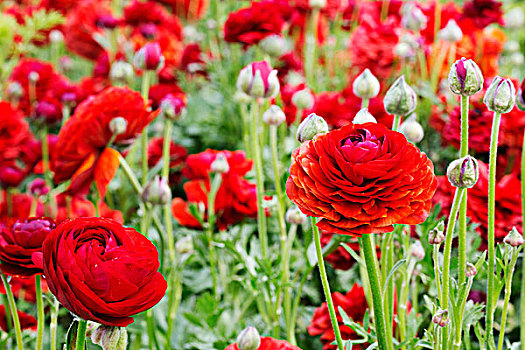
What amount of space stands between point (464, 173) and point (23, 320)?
2.13 ft

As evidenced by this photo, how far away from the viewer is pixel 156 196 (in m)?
0.78

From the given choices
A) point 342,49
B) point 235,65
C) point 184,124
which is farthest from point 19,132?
point 342,49

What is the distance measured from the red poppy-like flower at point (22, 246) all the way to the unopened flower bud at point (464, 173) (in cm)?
39

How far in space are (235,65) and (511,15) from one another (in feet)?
2.18

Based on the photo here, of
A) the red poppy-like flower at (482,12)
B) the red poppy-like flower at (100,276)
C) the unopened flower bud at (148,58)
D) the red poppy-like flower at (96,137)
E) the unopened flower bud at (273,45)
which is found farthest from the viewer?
the red poppy-like flower at (482,12)

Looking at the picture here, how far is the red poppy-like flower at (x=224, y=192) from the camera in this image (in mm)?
967

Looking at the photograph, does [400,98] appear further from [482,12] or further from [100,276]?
[482,12]

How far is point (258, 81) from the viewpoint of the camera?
788 mm

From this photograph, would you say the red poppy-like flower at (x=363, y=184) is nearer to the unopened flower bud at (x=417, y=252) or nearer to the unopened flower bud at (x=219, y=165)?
the unopened flower bud at (x=417, y=252)

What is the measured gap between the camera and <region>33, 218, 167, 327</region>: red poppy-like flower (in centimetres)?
47

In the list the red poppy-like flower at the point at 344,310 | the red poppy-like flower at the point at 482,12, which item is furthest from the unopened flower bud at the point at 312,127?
the red poppy-like flower at the point at 482,12

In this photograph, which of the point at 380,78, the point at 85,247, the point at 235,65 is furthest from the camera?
the point at 235,65

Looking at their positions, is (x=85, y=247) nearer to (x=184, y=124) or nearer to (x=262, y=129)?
(x=262, y=129)

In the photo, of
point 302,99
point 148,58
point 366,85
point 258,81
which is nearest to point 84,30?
point 148,58
